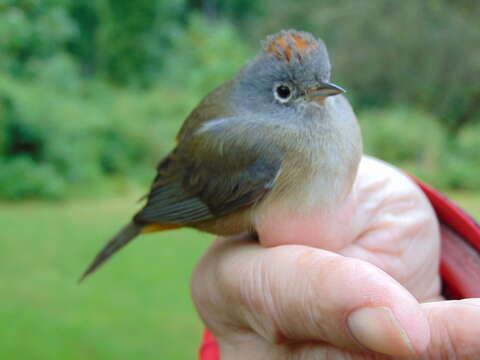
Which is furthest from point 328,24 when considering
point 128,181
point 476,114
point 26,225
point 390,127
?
point 26,225

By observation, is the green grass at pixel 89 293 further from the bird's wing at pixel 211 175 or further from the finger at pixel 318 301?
the finger at pixel 318 301

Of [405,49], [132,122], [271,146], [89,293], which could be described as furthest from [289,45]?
[405,49]

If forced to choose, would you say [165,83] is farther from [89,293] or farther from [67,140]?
[89,293]

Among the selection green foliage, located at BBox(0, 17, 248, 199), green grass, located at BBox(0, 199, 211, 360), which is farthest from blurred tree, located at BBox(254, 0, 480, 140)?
green grass, located at BBox(0, 199, 211, 360)

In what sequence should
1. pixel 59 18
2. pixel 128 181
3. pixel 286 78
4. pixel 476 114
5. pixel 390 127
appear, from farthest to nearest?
pixel 390 127, pixel 128 181, pixel 476 114, pixel 59 18, pixel 286 78

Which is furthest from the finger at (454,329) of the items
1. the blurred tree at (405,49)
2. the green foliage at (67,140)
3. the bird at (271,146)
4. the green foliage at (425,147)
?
the green foliage at (425,147)

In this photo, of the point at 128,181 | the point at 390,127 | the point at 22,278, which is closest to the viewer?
the point at 22,278

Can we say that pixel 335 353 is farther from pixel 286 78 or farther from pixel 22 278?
pixel 22 278
